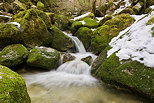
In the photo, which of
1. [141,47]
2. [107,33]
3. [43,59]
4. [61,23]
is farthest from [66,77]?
[61,23]

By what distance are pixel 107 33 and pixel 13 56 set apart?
548 cm

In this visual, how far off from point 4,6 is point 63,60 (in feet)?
34.0

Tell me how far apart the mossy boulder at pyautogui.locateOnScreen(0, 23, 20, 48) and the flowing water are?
→ 202 centimetres

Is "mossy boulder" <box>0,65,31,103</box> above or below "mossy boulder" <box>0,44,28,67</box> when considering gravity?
below

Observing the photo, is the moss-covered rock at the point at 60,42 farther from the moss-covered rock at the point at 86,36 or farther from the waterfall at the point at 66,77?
the waterfall at the point at 66,77

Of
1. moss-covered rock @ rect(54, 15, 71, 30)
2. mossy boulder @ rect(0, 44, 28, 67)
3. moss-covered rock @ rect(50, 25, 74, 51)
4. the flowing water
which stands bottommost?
the flowing water

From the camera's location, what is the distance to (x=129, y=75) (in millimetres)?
3502

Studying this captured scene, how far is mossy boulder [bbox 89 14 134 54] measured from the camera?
7.30 meters

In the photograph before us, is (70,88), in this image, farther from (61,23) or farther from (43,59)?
(61,23)

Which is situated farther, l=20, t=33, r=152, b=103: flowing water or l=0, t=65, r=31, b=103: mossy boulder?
l=20, t=33, r=152, b=103: flowing water

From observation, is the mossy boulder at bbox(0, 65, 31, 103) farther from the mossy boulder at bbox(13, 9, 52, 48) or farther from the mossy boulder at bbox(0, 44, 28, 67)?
the mossy boulder at bbox(13, 9, 52, 48)

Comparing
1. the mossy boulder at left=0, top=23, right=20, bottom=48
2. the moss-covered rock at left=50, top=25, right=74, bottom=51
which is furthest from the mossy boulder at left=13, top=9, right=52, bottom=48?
the moss-covered rock at left=50, top=25, right=74, bottom=51

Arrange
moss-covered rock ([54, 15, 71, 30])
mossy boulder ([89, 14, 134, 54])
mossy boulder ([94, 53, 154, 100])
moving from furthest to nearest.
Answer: moss-covered rock ([54, 15, 71, 30])
mossy boulder ([89, 14, 134, 54])
mossy boulder ([94, 53, 154, 100])

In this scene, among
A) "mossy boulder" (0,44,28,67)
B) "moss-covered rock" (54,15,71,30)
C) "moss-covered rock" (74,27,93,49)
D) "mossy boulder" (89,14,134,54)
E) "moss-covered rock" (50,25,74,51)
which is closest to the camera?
"mossy boulder" (0,44,28,67)
